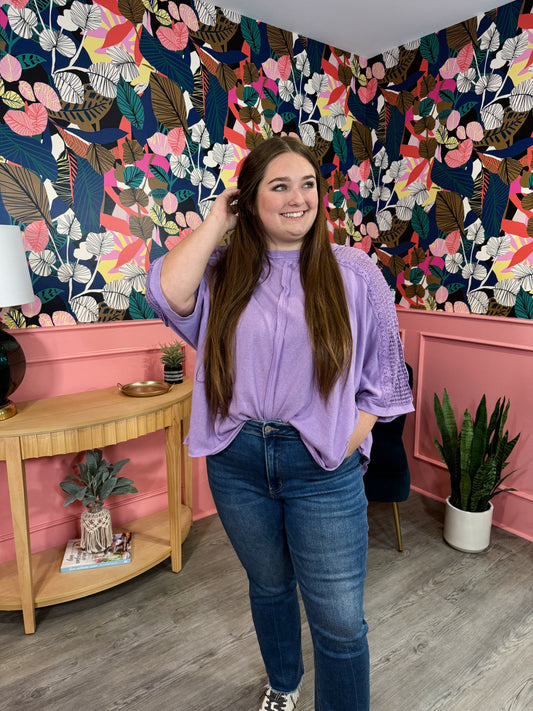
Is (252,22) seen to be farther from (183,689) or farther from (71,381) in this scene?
(183,689)

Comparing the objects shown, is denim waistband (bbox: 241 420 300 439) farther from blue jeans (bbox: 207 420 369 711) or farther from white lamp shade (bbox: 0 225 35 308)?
white lamp shade (bbox: 0 225 35 308)

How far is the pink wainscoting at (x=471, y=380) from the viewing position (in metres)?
2.44

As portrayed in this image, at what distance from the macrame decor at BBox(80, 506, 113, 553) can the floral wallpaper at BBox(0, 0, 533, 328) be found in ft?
2.74

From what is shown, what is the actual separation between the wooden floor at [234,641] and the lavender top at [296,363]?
954 millimetres

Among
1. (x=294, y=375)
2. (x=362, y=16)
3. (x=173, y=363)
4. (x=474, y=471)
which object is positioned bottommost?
(x=474, y=471)

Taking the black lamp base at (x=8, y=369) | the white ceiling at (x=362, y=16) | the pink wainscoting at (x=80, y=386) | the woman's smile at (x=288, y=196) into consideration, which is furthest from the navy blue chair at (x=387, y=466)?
the white ceiling at (x=362, y=16)

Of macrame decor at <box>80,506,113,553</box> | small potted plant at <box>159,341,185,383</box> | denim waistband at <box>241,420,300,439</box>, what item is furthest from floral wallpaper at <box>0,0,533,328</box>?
denim waistband at <box>241,420,300,439</box>

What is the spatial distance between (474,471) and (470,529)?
0.28 metres

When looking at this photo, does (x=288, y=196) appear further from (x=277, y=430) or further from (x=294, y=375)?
(x=277, y=430)

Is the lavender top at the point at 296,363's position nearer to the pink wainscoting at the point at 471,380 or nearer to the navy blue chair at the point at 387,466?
the navy blue chair at the point at 387,466

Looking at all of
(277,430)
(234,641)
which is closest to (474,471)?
(234,641)

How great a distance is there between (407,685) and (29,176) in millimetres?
2339

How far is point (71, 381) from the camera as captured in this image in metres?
2.20

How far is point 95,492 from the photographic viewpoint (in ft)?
6.69
